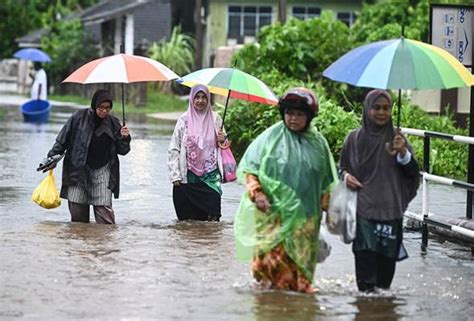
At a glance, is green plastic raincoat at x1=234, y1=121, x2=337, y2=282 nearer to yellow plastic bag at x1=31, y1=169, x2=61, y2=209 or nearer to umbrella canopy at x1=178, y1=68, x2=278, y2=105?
umbrella canopy at x1=178, y1=68, x2=278, y2=105

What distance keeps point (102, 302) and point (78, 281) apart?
2.99 ft

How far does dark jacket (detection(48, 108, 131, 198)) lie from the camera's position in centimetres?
1308

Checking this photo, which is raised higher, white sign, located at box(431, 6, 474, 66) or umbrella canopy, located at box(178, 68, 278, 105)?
white sign, located at box(431, 6, 474, 66)

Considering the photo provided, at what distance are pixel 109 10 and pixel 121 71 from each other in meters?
42.9

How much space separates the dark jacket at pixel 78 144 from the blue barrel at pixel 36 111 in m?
20.5

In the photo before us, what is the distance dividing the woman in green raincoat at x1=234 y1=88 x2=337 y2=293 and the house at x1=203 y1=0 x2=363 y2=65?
41.7 m

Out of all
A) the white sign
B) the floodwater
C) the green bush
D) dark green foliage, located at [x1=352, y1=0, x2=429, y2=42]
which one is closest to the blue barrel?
dark green foliage, located at [x1=352, y1=0, x2=429, y2=42]

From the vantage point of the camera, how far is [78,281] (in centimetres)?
995

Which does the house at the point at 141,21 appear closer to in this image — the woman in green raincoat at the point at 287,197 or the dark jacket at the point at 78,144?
the dark jacket at the point at 78,144

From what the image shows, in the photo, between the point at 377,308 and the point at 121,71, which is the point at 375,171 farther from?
the point at 121,71

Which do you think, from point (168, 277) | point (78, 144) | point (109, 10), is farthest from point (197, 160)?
point (109, 10)

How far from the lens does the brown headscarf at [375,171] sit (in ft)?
31.0

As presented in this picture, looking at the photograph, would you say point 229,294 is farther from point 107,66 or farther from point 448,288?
point 107,66

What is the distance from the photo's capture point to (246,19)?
51.6 metres
